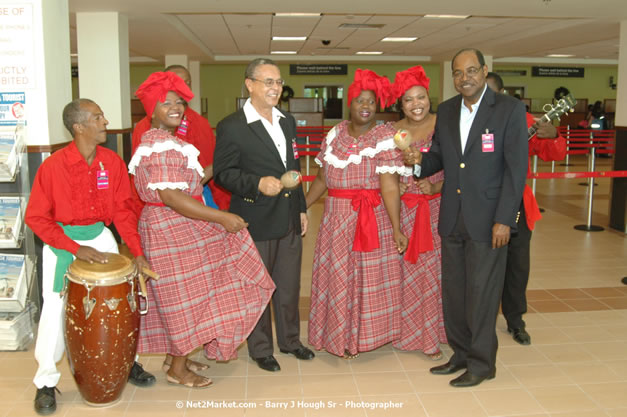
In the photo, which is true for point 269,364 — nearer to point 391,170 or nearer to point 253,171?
point 253,171

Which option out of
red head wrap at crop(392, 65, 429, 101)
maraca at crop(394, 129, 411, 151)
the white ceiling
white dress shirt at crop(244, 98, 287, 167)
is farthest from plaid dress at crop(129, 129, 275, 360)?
the white ceiling

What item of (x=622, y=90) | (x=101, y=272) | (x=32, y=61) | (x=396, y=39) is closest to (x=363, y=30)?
(x=396, y=39)

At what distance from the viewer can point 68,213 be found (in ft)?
10.0

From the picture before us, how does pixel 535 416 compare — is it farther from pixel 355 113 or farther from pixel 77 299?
pixel 77 299

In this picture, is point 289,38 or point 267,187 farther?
point 289,38

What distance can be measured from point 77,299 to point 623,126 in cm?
749

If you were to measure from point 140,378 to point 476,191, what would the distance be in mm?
2221

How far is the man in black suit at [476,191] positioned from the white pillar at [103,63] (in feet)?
18.3

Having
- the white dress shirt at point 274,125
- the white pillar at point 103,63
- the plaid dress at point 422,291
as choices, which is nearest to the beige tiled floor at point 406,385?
the plaid dress at point 422,291

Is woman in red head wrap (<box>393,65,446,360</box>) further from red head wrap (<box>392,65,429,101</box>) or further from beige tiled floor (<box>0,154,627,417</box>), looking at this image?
beige tiled floor (<box>0,154,627,417</box>)

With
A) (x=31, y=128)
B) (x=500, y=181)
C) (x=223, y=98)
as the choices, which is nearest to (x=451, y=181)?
(x=500, y=181)

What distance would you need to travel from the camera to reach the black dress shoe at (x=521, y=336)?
13.2 ft

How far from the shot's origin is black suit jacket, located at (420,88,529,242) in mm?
3107

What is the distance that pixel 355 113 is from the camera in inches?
140
